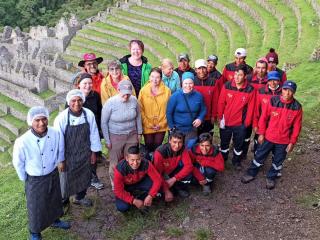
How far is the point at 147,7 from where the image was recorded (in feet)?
97.0

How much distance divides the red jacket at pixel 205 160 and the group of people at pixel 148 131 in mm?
14

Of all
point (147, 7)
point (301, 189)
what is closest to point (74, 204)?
point (301, 189)

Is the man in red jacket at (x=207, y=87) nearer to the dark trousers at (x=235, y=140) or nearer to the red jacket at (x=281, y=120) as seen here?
the dark trousers at (x=235, y=140)

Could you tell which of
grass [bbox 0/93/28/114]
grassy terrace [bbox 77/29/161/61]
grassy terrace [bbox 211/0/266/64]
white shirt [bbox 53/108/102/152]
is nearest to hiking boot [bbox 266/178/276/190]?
white shirt [bbox 53/108/102/152]

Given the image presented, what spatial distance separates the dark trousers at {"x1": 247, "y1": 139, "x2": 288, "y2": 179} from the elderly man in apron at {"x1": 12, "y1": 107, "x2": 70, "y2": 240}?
2831 millimetres

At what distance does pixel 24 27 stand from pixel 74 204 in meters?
47.3

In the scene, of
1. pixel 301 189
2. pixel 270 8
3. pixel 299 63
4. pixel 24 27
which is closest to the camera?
pixel 301 189

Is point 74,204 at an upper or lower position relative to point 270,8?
lower

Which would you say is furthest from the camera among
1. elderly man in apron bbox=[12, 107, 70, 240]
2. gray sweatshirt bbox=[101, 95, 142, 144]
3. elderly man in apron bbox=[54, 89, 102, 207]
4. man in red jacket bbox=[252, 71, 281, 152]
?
man in red jacket bbox=[252, 71, 281, 152]

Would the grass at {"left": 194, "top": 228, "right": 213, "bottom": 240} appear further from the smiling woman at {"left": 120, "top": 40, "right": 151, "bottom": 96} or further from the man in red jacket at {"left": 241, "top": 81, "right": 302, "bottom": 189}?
the smiling woman at {"left": 120, "top": 40, "right": 151, "bottom": 96}

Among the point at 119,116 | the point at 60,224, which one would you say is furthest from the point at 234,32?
the point at 60,224

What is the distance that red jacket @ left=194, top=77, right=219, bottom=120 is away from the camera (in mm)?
6766

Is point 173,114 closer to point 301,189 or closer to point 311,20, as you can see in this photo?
point 301,189

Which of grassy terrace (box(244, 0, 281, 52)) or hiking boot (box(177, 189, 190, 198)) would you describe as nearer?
hiking boot (box(177, 189, 190, 198))
